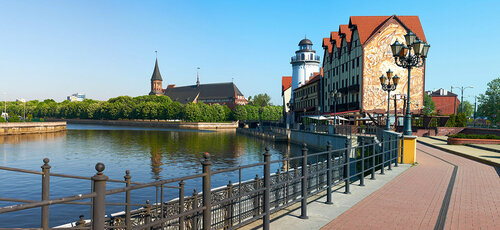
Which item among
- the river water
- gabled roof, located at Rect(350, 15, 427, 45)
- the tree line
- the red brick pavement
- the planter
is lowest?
the river water

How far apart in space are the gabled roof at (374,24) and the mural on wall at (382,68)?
1.03 m

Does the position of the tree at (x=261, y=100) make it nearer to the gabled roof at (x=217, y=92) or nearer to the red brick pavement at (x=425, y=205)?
the gabled roof at (x=217, y=92)

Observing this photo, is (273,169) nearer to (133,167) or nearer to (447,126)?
(133,167)

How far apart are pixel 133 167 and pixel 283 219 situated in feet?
99.4

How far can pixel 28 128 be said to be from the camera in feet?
262

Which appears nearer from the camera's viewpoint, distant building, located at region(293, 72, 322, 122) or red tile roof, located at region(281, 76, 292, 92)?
distant building, located at region(293, 72, 322, 122)

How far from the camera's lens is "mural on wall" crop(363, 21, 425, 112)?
46.4 m

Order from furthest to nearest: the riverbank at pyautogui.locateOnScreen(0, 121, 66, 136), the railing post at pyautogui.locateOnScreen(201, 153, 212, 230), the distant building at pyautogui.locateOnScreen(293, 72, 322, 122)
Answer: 1. the riverbank at pyautogui.locateOnScreen(0, 121, 66, 136)
2. the distant building at pyautogui.locateOnScreen(293, 72, 322, 122)
3. the railing post at pyautogui.locateOnScreen(201, 153, 212, 230)

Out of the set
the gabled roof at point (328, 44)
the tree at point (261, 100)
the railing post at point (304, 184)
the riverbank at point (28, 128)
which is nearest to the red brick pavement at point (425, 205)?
the railing post at point (304, 184)

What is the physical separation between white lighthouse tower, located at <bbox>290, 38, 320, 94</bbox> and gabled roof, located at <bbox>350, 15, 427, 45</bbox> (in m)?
39.7

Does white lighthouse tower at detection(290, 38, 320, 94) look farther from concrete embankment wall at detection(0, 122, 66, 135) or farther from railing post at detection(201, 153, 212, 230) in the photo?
railing post at detection(201, 153, 212, 230)

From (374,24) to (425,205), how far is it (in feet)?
148

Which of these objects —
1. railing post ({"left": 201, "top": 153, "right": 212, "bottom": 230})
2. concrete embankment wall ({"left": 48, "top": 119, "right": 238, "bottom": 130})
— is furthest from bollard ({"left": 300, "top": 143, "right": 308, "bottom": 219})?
concrete embankment wall ({"left": 48, "top": 119, "right": 238, "bottom": 130})

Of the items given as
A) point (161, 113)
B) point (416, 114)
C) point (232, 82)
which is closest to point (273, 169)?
point (416, 114)
